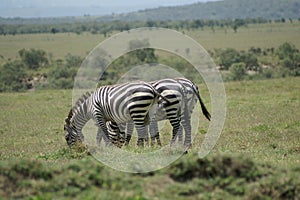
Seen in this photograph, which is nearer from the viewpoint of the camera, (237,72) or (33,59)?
(237,72)

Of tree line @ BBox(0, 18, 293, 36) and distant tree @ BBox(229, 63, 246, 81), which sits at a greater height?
tree line @ BBox(0, 18, 293, 36)

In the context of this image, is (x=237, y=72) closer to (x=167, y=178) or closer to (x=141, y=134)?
(x=141, y=134)

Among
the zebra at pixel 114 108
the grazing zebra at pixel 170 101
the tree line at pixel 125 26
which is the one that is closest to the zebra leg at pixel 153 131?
the grazing zebra at pixel 170 101

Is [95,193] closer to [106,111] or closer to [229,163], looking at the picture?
[229,163]

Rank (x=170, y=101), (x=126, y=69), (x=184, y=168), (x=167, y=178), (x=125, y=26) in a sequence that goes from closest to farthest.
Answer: (x=167, y=178)
(x=184, y=168)
(x=170, y=101)
(x=126, y=69)
(x=125, y=26)

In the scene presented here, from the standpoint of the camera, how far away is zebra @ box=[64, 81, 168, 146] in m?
11.0

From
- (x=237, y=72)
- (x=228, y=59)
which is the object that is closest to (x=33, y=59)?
(x=228, y=59)

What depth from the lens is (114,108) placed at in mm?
11562

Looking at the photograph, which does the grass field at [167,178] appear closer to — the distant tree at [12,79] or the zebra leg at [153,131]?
the zebra leg at [153,131]

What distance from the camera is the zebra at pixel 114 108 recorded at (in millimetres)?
10977

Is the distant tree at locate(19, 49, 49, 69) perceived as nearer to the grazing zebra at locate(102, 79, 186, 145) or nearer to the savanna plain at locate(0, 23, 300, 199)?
the savanna plain at locate(0, 23, 300, 199)

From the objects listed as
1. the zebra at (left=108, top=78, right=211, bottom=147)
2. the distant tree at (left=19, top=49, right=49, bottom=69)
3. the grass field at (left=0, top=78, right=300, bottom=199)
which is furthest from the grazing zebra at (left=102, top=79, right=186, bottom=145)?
the distant tree at (left=19, top=49, right=49, bottom=69)

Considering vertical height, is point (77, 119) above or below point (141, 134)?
above

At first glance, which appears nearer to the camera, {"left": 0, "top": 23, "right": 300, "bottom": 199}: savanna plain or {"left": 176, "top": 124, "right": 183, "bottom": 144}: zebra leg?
{"left": 0, "top": 23, "right": 300, "bottom": 199}: savanna plain
